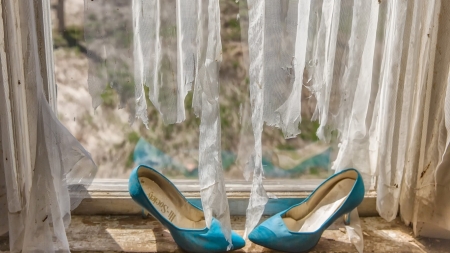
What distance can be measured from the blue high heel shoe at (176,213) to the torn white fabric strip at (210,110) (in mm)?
39

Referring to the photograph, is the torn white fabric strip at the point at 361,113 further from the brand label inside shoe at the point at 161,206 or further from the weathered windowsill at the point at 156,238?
the brand label inside shoe at the point at 161,206

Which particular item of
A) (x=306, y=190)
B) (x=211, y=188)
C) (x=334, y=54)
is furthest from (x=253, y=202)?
(x=334, y=54)

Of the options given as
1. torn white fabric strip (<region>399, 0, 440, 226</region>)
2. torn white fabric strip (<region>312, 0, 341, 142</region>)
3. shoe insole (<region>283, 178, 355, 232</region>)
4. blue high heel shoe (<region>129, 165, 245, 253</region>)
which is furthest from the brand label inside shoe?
torn white fabric strip (<region>399, 0, 440, 226</region>)

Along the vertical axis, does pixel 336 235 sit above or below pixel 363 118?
below

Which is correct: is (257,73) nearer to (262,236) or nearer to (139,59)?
(139,59)

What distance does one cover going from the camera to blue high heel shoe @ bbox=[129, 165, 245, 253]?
1001 mm

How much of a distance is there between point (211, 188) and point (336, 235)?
35cm

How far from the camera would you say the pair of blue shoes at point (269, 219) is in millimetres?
1005

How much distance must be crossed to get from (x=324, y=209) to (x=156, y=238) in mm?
382

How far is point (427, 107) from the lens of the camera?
1.02 meters

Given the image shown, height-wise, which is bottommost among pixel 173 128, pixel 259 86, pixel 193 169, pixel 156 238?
pixel 156 238

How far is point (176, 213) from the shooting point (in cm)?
110

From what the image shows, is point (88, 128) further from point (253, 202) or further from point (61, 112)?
point (253, 202)

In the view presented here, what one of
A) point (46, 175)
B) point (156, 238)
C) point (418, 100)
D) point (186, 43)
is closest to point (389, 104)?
point (418, 100)
